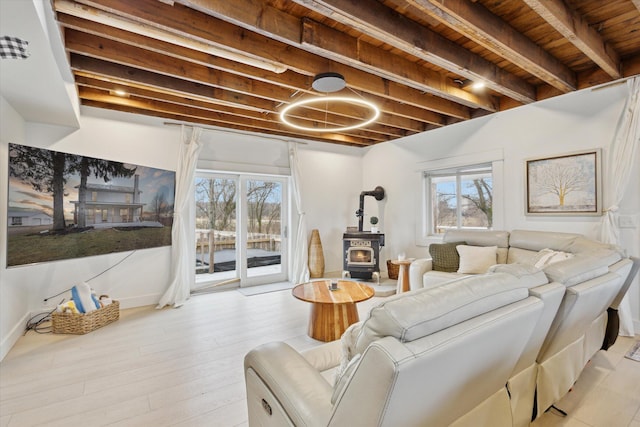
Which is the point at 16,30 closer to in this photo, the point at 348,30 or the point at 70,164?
the point at 70,164

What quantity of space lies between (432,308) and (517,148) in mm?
3898

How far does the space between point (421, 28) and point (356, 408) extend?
269cm

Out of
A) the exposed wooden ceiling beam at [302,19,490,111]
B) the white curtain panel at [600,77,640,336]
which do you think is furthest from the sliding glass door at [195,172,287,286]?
the white curtain panel at [600,77,640,336]

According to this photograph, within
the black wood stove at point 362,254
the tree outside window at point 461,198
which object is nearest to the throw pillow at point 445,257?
the tree outside window at point 461,198

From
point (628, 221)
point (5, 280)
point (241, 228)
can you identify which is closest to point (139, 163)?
point (241, 228)

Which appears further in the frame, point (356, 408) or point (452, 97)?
point (452, 97)

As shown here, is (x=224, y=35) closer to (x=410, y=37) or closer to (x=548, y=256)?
(x=410, y=37)

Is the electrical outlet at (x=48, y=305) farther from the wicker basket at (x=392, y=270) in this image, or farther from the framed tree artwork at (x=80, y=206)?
the wicker basket at (x=392, y=270)

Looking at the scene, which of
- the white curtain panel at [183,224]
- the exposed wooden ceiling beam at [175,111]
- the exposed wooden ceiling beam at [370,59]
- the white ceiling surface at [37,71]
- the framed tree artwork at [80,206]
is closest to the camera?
the white ceiling surface at [37,71]

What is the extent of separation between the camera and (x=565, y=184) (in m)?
3.53

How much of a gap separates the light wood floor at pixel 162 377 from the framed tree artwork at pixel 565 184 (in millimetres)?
1438

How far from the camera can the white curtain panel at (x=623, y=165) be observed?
9.85 feet

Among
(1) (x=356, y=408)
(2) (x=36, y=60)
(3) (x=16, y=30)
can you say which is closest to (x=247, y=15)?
(3) (x=16, y=30)

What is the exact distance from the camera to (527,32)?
8.50 feet
